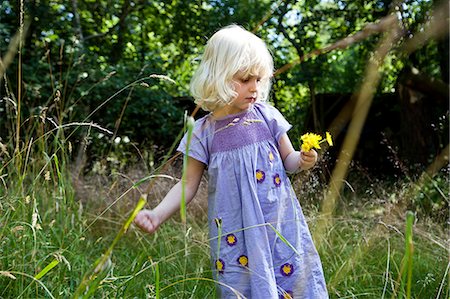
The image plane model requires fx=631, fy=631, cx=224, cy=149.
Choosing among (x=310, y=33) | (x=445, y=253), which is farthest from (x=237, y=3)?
(x=445, y=253)

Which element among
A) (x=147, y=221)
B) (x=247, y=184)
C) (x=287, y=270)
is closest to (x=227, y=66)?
(x=247, y=184)

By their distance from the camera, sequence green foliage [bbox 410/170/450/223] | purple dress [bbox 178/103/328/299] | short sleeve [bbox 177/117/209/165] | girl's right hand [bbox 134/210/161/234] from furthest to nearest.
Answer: green foliage [bbox 410/170/450/223] → short sleeve [bbox 177/117/209/165] → purple dress [bbox 178/103/328/299] → girl's right hand [bbox 134/210/161/234]

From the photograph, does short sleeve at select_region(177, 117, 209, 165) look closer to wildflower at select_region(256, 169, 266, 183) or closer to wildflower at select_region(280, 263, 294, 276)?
wildflower at select_region(256, 169, 266, 183)

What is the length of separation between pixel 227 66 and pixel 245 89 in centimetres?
9

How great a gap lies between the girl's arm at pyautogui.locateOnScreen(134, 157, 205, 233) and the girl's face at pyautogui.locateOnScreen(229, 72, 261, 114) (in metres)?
0.24

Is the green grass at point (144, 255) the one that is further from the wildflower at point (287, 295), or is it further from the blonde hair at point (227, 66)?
the blonde hair at point (227, 66)

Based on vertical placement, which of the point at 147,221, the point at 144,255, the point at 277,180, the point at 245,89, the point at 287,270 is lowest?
the point at 144,255

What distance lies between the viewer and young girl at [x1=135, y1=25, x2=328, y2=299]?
1.86 meters

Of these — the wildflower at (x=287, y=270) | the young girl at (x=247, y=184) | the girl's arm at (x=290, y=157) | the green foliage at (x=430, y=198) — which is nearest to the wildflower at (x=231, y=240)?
the young girl at (x=247, y=184)

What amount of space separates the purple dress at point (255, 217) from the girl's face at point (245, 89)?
0.24 feet

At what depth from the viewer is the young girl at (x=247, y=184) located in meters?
1.86

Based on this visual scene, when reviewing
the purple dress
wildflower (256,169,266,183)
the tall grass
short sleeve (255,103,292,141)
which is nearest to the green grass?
the tall grass

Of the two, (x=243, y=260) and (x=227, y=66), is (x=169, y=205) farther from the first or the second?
(x=227, y=66)

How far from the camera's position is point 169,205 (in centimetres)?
186
